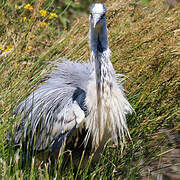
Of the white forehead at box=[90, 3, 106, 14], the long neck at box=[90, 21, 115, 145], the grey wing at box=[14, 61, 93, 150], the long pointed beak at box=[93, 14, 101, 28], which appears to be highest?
the white forehead at box=[90, 3, 106, 14]

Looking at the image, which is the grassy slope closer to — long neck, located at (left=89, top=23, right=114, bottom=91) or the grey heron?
the grey heron

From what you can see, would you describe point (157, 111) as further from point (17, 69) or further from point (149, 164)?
point (17, 69)

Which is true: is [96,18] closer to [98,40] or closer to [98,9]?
[98,9]

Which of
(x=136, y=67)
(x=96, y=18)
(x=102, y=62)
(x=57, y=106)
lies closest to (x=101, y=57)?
(x=102, y=62)

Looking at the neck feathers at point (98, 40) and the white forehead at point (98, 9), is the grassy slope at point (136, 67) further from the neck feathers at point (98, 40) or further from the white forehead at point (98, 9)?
the white forehead at point (98, 9)

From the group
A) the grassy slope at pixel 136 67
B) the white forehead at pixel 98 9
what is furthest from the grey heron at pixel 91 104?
the grassy slope at pixel 136 67

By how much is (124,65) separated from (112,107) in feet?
1.61

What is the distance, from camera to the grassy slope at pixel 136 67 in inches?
92.6

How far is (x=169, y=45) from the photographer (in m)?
2.35

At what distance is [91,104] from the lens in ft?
7.37

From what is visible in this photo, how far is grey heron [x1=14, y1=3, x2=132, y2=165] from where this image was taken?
2168mm

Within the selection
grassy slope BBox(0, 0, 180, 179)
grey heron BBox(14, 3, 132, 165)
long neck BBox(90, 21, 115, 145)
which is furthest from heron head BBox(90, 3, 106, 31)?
grassy slope BBox(0, 0, 180, 179)

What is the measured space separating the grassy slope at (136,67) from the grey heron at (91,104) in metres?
0.14

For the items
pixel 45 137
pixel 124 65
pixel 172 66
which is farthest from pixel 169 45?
pixel 45 137
